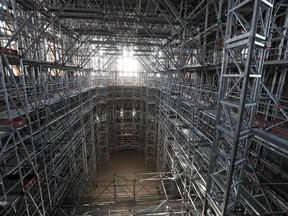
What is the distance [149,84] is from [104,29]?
29.7 ft

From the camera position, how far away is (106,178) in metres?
15.5

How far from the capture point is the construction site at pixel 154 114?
384 cm

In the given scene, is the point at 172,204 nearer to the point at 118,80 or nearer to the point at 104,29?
the point at 104,29

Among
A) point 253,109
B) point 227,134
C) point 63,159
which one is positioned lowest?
point 63,159

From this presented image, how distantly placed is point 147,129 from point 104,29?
10.6 metres

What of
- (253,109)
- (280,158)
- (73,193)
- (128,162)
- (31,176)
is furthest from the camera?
(128,162)

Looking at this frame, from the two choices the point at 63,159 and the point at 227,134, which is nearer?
the point at 227,134

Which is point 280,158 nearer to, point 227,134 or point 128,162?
point 227,134

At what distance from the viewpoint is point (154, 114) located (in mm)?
18000

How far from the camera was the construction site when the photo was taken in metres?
3.84

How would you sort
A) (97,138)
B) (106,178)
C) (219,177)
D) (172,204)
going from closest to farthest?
1. (219,177)
2. (172,204)
3. (106,178)
4. (97,138)

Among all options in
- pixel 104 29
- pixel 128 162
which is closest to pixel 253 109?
pixel 104 29

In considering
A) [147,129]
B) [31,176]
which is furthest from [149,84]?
[31,176]

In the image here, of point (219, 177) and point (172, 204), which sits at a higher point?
point (219, 177)
